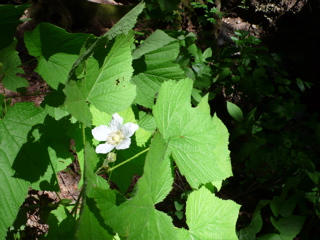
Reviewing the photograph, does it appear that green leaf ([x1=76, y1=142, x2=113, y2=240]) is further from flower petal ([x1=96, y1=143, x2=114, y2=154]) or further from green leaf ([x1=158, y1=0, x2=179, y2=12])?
green leaf ([x1=158, y1=0, x2=179, y2=12])

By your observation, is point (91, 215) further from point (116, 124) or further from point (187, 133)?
point (187, 133)

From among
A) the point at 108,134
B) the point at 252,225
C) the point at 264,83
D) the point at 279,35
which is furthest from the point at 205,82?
the point at 279,35

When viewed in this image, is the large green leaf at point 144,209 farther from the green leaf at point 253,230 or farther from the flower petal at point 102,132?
the green leaf at point 253,230

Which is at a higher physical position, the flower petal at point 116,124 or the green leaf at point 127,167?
the flower petal at point 116,124

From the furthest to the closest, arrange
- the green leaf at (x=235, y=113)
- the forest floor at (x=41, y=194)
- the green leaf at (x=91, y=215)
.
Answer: the green leaf at (x=235, y=113) → the forest floor at (x=41, y=194) → the green leaf at (x=91, y=215)

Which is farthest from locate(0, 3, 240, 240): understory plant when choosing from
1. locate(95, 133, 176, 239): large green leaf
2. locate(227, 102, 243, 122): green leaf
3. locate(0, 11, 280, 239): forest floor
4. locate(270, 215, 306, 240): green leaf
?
locate(227, 102, 243, 122): green leaf

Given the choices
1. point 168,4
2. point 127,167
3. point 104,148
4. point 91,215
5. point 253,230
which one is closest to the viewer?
point 91,215

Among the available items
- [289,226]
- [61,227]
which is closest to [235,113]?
[289,226]

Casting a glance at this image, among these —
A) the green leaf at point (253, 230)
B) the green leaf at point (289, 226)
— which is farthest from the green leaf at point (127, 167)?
the green leaf at point (289, 226)
